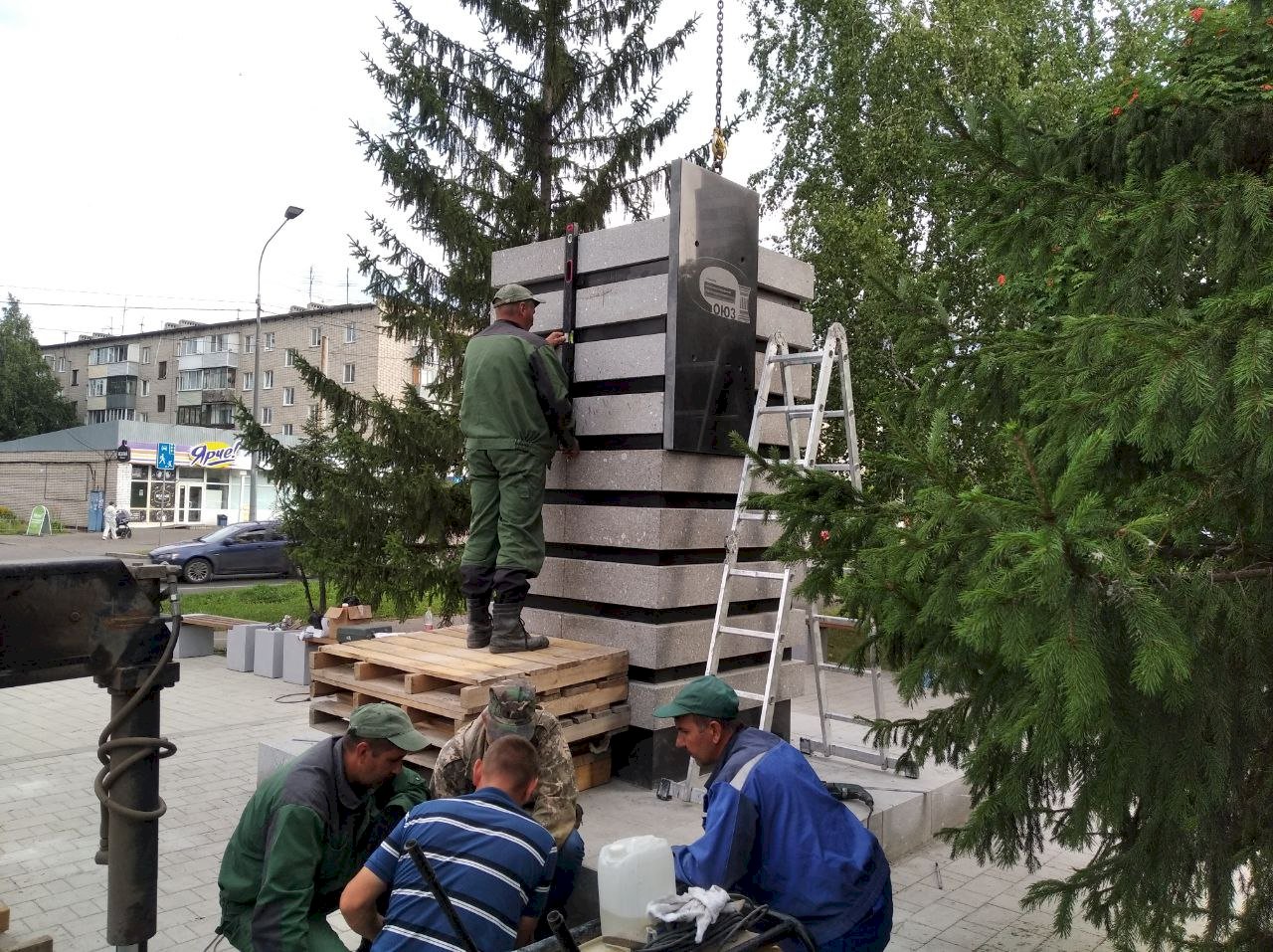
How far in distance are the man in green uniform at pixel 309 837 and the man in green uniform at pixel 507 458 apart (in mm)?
2271

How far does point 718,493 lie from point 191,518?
4583 cm

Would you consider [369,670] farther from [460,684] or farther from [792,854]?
[792,854]

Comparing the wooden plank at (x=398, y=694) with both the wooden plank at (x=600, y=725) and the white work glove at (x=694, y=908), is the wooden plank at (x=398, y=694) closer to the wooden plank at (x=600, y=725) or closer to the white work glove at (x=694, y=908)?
the wooden plank at (x=600, y=725)

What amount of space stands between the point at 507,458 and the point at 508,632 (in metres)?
1.07

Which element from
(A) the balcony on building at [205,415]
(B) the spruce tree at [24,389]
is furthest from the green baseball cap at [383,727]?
(B) the spruce tree at [24,389]

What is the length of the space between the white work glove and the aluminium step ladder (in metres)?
2.47

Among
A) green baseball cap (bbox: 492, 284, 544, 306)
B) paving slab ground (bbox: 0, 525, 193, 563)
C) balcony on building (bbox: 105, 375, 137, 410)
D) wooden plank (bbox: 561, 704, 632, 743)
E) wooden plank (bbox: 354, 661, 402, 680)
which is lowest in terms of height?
paving slab ground (bbox: 0, 525, 193, 563)

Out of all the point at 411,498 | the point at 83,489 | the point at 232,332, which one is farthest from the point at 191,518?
the point at 411,498

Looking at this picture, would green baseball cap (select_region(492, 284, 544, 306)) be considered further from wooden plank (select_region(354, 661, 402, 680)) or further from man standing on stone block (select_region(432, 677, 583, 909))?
man standing on stone block (select_region(432, 677, 583, 909))

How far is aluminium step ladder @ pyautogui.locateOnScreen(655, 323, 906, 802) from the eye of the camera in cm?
564

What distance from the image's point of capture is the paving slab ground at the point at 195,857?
4945 millimetres

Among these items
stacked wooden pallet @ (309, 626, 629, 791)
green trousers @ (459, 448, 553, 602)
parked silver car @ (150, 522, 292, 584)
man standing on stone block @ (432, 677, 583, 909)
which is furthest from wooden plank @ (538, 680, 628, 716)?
parked silver car @ (150, 522, 292, 584)

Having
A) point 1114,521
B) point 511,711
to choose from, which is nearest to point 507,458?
point 511,711

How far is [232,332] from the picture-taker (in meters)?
61.9
